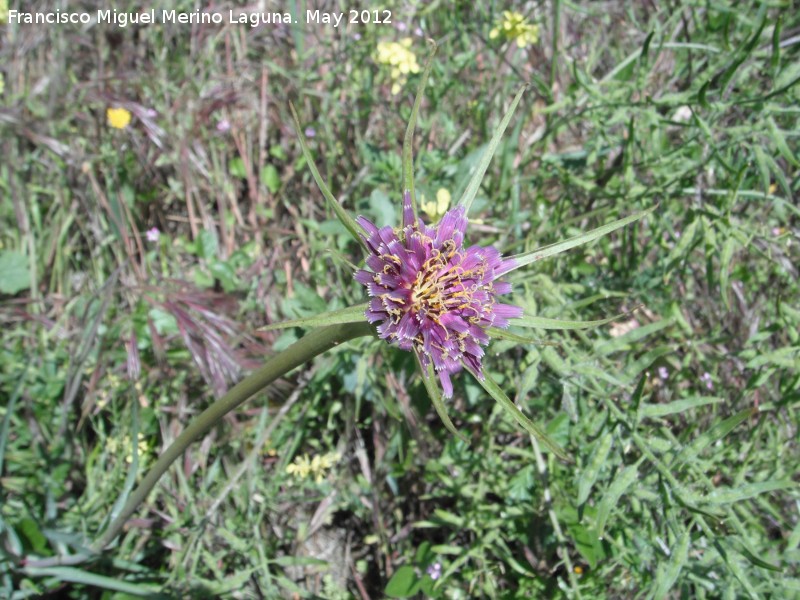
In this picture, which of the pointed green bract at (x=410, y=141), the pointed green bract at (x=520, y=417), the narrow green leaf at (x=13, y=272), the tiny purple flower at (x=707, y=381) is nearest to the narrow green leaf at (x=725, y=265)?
the tiny purple flower at (x=707, y=381)

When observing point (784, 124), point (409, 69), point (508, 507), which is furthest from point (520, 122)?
point (508, 507)

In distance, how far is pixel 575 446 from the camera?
7.88 feet

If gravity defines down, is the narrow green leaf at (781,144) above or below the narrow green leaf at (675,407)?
above

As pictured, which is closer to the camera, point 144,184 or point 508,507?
point 508,507

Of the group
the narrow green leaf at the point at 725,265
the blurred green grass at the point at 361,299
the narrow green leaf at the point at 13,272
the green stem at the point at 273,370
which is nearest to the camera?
the green stem at the point at 273,370

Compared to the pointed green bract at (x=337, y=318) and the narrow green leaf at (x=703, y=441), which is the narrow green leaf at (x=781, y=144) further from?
the pointed green bract at (x=337, y=318)

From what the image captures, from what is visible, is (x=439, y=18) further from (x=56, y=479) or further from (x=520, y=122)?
(x=56, y=479)

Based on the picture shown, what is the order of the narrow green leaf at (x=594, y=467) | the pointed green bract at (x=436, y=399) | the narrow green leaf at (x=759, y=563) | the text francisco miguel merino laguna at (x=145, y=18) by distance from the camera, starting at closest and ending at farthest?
the pointed green bract at (x=436, y=399) → the narrow green leaf at (x=759, y=563) → the narrow green leaf at (x=594, y=467) → the text francisco miguel merino laguna at (x=145, y=18)

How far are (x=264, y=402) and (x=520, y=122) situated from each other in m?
1.76

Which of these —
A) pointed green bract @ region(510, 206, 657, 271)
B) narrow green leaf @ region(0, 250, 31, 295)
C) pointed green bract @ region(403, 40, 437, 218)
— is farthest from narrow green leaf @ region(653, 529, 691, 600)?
narrow green leaf @ region(0, 250, 31, 295)

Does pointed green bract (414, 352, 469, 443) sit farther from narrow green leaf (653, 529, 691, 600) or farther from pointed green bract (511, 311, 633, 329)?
narrow green leaf (653, 529, 691, 600)

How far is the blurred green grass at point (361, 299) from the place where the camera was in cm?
225

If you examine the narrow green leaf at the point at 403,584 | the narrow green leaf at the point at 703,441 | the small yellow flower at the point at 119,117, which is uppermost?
the small yellow flower at the point at 119,117

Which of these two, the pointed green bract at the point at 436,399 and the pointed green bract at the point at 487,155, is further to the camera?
the pointed green bract at the point at 487,155
